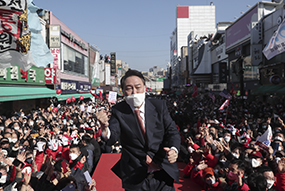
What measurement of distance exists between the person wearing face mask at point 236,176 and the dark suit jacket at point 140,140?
1946 mm

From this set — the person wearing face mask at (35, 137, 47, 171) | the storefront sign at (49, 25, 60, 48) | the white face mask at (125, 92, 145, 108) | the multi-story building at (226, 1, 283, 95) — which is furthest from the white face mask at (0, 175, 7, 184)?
the storefront sign at (49, 25, 60, 48)

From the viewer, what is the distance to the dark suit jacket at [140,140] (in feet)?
8.15

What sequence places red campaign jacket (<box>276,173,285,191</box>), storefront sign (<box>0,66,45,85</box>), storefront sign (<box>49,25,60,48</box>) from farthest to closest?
1. storefront sign (<box>49,25,60,48</box>)
2. storefront sign (<box>0,66,45,85</box>)
3. red campaign jacket (<box>276,173,285,191</box>)

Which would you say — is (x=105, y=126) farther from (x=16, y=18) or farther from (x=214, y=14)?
(x=214, y=14)

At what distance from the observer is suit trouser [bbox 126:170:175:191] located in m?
2.49

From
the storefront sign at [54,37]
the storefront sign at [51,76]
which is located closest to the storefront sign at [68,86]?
the storefront sign at [51,76]

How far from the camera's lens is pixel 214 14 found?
110 m

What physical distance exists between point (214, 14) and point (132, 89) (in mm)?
117915

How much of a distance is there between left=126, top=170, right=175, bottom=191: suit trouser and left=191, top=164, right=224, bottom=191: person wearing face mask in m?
2.38

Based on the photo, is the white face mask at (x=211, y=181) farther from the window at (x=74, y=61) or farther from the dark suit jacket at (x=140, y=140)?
the window at (x=74, y=61)

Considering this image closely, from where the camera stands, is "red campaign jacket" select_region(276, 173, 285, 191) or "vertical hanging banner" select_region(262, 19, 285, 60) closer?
"red campaign jacket" select_region(276, 173, 285, 191)

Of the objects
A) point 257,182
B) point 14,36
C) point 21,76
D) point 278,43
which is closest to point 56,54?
point 21,76

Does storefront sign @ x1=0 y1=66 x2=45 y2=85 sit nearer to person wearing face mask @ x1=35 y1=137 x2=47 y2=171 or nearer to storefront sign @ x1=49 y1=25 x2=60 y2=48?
storefront sign @ x1=49 y1=25 x2=60 y2=48

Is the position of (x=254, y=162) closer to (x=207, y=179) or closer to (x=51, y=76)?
(x=207, y=179)
